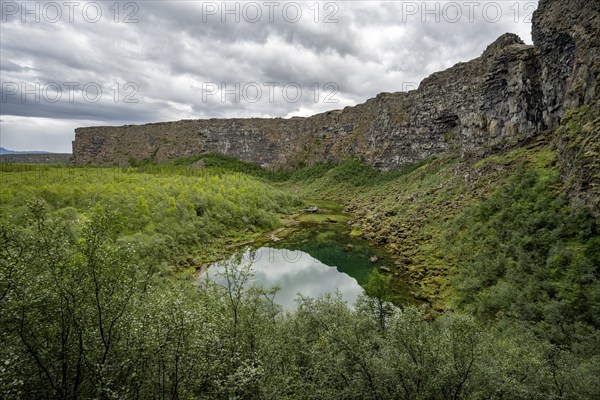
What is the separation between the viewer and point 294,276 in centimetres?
3072

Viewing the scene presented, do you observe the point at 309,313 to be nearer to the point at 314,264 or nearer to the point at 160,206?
the point at 314,264

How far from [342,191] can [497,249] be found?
50.4 metres

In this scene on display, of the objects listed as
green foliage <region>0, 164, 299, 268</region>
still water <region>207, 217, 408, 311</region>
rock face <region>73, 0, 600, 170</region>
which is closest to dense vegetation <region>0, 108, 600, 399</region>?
green foliage <region>0, 164, 299, 268</region>

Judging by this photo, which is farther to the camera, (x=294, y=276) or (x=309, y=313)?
(x=294, y=276)

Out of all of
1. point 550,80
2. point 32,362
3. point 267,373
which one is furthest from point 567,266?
point 550,80

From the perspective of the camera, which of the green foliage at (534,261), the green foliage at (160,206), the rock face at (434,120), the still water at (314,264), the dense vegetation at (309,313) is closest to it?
the dense vegetation at (309,313)

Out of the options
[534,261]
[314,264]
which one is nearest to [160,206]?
[314,264]

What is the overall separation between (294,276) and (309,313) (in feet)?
50.0

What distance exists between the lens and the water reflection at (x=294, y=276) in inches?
1041

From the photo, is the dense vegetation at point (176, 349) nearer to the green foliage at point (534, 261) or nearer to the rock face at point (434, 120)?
the green foliage at point (534, 261)

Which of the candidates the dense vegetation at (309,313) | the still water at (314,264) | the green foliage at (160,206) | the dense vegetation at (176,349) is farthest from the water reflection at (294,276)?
the dense vegetation at (176,349)

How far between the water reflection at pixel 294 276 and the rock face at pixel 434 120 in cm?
2511

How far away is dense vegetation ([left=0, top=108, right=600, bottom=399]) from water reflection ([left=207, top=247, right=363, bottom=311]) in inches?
153

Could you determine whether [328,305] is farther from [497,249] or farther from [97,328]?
[497,249]
